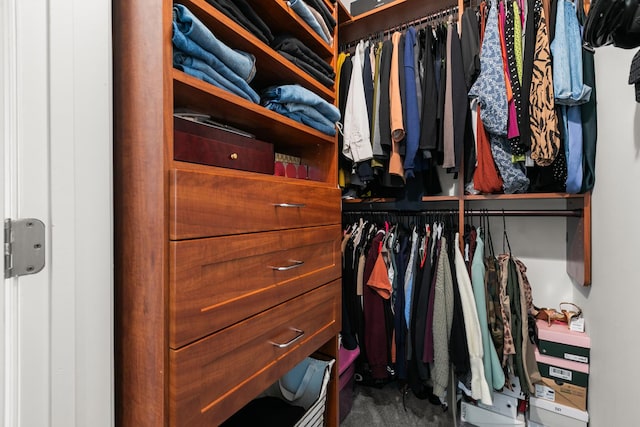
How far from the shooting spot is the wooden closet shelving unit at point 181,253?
54 cm

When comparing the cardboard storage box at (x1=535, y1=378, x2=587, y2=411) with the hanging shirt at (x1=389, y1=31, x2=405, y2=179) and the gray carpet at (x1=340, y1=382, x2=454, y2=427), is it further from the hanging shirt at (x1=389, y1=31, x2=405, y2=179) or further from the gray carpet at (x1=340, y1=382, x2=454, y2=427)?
the hanging shirt at (x1=389, y1=31, x2=405, y2=179)

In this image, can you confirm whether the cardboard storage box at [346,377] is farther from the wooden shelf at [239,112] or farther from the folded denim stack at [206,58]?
the folded denim stack at [206,58]

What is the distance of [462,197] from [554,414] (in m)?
1.03

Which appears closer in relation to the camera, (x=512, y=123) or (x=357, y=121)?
(x=512, y=123)

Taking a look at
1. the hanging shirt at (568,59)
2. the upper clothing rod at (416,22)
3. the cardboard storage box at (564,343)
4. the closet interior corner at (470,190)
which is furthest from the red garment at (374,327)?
the upper clothing rod at (416,22)

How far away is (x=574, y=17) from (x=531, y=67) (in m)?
0.24

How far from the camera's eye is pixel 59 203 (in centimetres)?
47

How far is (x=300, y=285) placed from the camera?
89 centimetres

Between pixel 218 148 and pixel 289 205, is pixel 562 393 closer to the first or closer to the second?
pixel 289 205

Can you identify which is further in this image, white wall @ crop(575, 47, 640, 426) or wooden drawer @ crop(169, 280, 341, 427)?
white wall @ crop(575, 47, 640, 426)

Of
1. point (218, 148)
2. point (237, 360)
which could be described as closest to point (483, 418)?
point (237, 360)

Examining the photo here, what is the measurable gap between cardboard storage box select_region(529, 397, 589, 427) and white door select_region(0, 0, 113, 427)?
163cm

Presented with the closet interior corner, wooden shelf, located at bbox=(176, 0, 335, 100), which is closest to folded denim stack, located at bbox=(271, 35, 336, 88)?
wooden shelf, located at bbox=(176, 0, 335, 100)

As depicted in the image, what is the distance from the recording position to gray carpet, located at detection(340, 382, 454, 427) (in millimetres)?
1404
